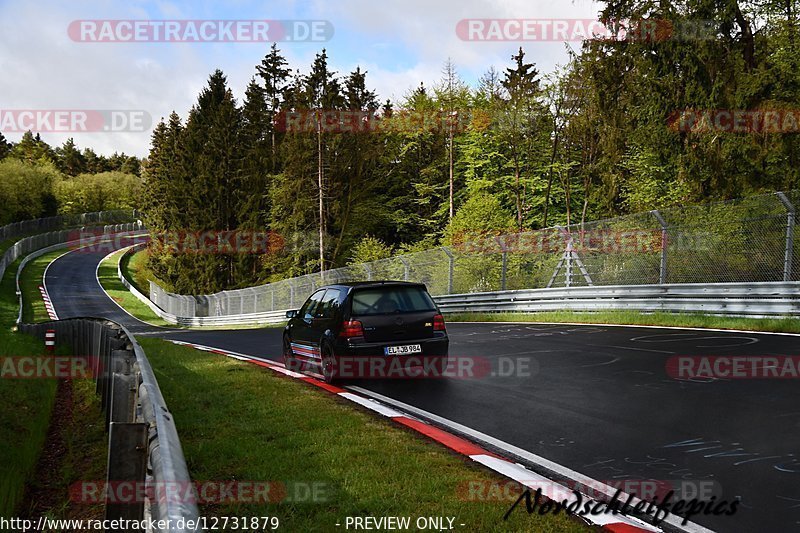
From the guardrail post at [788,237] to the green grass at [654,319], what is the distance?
1004 mm

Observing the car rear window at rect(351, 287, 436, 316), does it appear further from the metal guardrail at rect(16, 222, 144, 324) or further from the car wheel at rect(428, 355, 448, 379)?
the metal guardrail at rect(16, 222, 144, 324)

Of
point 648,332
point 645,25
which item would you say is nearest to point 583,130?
point 645,25

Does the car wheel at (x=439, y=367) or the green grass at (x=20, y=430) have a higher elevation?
the car wheel at (x=439, y=367)

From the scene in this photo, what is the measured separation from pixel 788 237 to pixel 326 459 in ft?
38.2

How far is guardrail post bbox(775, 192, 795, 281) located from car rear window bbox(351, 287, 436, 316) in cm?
783

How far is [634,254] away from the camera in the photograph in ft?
57.2

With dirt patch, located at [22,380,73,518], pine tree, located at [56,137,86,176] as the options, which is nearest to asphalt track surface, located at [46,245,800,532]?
dirt patch, located at [22,380,73,518]

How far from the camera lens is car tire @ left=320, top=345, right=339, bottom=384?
9.70 meters

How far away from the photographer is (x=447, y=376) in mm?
9953

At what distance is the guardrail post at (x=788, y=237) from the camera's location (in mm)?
13172

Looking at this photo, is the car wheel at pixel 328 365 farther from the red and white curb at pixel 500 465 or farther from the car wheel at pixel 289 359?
the car wheel at pixel 289 359

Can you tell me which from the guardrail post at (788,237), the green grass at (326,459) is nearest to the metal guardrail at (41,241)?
the green grass at (326,459)

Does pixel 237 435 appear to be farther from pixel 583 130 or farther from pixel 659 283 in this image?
pixel 583 130

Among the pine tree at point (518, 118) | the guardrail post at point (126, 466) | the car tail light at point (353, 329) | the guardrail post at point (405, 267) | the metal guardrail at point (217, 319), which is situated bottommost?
the metal guardrail at point (217, 319)
